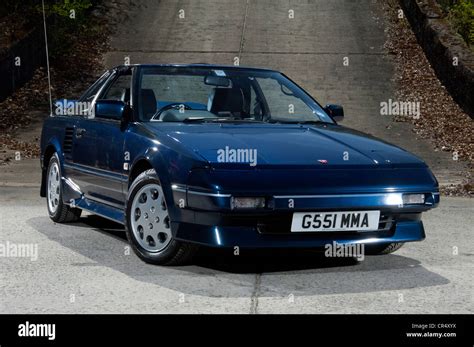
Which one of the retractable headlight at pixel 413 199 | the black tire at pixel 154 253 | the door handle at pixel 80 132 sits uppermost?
the door handle at pixel 80 132

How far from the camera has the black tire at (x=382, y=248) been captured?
7.60 m

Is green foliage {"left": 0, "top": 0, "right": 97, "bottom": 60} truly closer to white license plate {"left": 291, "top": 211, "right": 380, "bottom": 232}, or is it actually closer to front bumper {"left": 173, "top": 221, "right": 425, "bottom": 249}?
front bumper {"left": 173, "top": 221, "right": 425, "bottom": 249}

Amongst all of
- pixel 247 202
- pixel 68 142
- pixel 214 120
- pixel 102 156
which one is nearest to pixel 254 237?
pixel 247 202

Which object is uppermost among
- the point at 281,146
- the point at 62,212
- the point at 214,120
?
the point at 214,120

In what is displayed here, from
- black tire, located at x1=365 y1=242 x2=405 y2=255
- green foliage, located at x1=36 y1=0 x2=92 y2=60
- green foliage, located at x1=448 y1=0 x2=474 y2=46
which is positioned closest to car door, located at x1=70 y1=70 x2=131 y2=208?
black tire, located at x1=365 y1=242 x2=405 y2=255

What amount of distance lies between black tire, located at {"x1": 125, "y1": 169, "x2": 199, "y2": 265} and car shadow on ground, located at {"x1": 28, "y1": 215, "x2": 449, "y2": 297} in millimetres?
61

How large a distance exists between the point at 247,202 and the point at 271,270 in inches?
32.0

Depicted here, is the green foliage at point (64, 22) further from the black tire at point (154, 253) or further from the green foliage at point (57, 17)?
the black tire at point (154, 253)

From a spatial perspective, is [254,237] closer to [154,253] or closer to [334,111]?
[154,253]

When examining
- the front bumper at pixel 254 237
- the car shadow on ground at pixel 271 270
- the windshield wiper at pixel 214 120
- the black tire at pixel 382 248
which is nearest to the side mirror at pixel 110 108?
the windshield wiper at pixel 214 120

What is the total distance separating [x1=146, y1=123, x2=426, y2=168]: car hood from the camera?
6469 millimetres

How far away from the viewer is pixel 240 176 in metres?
6.27

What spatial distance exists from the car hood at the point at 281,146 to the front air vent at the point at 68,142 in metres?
1.68
